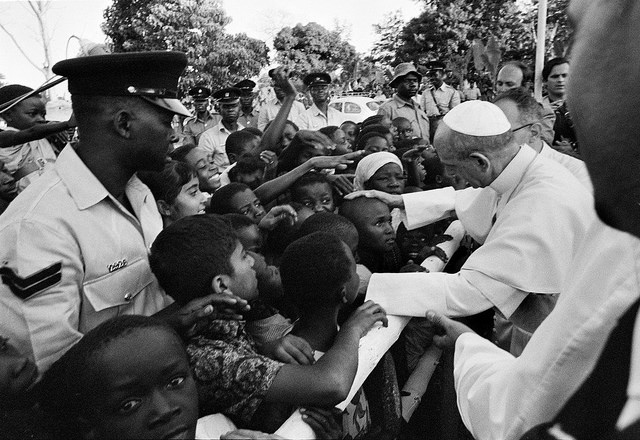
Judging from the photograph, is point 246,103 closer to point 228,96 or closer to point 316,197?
point 228,96

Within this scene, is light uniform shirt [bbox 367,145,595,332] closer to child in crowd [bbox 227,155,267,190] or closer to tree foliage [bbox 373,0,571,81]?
child in crowd [bbox 227,155,267,190]

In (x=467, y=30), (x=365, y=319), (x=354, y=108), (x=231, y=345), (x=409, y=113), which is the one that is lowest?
(x=354, y=108)

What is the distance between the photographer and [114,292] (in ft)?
6.32

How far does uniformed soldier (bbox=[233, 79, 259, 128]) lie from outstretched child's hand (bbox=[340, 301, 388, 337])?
710 centimetres

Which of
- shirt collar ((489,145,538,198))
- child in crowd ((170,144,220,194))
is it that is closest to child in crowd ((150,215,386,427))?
shirt collar ((489,145,538,198))

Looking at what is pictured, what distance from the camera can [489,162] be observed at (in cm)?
267

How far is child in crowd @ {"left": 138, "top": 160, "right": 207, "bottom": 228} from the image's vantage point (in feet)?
10.5

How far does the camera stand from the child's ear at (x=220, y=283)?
76.1 inches

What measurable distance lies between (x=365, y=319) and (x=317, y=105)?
21.2 feet

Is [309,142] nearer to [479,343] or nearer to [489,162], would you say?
[489,162]

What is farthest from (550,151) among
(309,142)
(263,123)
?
(263,123)


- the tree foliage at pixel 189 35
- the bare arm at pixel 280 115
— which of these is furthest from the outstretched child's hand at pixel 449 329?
the tree foliage at pixel 189 35

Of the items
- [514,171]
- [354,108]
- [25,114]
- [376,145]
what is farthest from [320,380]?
[354,108]

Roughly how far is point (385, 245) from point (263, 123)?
212 inches
